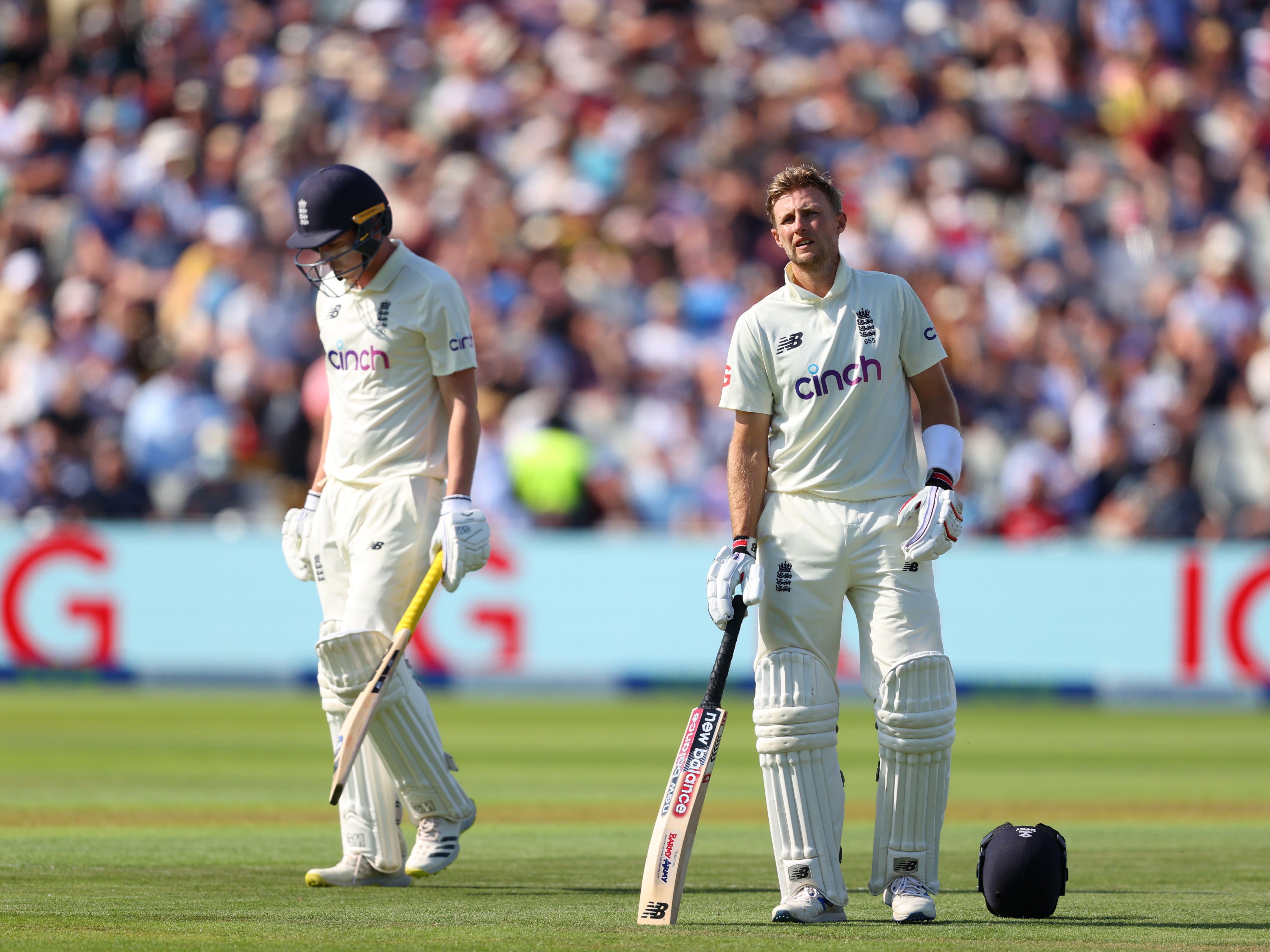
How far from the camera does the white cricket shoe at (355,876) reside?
695 centimetres

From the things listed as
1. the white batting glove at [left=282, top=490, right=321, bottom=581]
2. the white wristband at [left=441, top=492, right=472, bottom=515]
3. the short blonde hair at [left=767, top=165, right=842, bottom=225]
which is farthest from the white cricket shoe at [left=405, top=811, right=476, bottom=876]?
the short blonde hair at [left=767, top=165, right=842, bottom=225]

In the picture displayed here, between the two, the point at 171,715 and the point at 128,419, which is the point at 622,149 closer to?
the point at 128,419

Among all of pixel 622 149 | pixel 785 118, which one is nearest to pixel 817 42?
pixel 785 118

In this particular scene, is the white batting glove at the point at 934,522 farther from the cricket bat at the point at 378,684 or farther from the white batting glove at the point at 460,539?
the cricket bat at the point at 378,684

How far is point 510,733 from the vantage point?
45.8ft

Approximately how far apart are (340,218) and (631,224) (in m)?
11.9

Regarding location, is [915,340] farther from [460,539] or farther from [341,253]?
[341,253]

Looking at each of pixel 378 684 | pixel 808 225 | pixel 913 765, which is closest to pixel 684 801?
pixel 913 765

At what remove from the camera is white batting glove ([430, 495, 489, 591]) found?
684 cm

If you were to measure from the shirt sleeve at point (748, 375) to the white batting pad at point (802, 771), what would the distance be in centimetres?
78

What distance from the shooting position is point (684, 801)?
611cm

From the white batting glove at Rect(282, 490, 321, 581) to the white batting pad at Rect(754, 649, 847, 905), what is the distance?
1.94 meters

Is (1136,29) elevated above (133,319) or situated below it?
above

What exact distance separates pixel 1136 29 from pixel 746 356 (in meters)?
15.7
